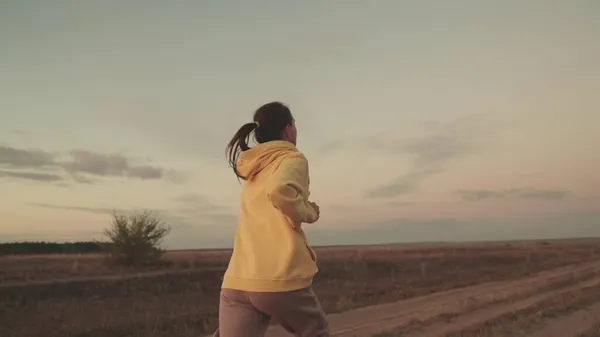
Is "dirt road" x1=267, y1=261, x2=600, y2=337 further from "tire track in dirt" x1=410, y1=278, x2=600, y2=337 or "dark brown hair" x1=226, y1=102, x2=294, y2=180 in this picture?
"dark brown hair" x1=226, y1=102, x2=294, y2=180

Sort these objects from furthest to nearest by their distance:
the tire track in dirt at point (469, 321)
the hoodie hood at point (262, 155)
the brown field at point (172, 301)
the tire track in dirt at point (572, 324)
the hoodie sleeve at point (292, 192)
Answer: the brown field at point (172, 301) → the tire track in dirt at point (469, 321) → the tire track in dirt at point (572, 324) → the hoodie hood at point (262, 155) → the hoodie sleeve at point (292, 192)

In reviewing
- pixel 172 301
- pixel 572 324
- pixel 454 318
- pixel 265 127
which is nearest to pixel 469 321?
pixel 454 318

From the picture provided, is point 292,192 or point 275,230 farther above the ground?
point 292,192

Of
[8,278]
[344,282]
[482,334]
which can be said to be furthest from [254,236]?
[344,282]

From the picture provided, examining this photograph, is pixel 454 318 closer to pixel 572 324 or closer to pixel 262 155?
pixel 572 324

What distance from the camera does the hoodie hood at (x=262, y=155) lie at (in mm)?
2982

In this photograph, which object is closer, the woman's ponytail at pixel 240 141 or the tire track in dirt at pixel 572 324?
the woman's ponytail at pixel 240 141

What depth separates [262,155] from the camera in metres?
3.00

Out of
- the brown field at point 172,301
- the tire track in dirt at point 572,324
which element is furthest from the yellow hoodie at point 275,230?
the tire track in dirt at point 572,324

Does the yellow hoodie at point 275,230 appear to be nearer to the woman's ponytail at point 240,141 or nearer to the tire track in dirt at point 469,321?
the woman's ponytail at point 240,141

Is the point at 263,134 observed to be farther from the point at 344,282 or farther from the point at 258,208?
the point at 344,282

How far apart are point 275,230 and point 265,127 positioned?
58 cm

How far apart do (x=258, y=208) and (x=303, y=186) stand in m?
0.24

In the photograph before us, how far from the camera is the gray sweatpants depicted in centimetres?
279
